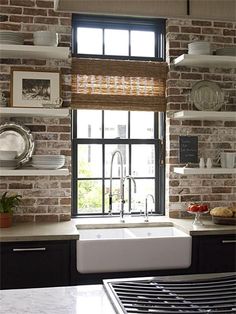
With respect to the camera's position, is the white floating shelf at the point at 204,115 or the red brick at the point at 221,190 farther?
the red brick at the point at 221,190

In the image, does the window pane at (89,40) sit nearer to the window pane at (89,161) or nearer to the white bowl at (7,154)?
the window pane at (89,161)

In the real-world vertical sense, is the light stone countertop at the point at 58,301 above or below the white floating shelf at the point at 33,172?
below

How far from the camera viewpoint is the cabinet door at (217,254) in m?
3.27

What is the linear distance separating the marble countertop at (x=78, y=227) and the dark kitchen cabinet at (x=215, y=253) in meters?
0.06

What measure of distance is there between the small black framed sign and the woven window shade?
0.35 m

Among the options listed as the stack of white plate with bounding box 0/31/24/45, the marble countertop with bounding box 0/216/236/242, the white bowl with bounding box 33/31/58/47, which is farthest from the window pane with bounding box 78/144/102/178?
the stack of white plate with bounding box 0/31/24/45

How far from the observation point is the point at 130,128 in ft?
13.1

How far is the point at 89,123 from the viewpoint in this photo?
Result: 3.90 metres

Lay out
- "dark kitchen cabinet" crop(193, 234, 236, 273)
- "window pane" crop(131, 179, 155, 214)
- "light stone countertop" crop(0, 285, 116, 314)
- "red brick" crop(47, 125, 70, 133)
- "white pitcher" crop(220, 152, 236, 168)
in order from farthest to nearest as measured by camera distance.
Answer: "window pane" crop(131, 179, 155, 214)
"white pitcher" crop(220, 152, 236, 168)
"red brick" crop(47, 125, 70, 133)
"dark kitchen cabinet" crop(193, 234, 236, 273)
"light stone countertop" crop(0, 285, 116, 314)

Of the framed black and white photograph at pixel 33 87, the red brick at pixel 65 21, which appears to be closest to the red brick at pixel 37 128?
the framed black and white photograph at pixel 33 87

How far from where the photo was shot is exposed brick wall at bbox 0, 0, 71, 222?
360cm

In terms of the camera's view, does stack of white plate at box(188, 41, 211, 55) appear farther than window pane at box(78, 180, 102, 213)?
No

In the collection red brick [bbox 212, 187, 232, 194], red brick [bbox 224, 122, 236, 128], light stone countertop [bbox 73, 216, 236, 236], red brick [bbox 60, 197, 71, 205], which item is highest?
red brick [bbox 224, 122, 236, 128]

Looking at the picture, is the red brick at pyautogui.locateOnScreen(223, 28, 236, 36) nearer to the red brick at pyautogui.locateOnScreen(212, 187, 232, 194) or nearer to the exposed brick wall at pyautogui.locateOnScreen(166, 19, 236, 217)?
the exposed brick wall at pyautogui.locateOnScreen(166, 19, 236, 217)
